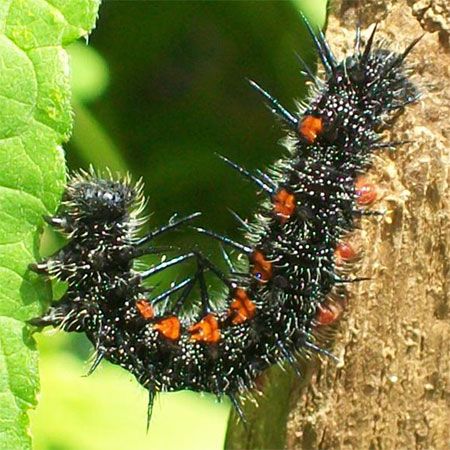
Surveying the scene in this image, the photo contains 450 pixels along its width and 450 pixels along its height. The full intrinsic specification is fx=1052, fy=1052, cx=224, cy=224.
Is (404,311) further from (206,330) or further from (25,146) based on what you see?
(25,146)

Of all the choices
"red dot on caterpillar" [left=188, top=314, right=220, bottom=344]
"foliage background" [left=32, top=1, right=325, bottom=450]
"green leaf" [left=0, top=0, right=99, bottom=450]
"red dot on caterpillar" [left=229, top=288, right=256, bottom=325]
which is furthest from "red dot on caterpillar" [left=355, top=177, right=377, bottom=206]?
"foliage background" [left=32, top=1, right=325, bottom=450]

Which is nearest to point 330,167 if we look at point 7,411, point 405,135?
point 405,135

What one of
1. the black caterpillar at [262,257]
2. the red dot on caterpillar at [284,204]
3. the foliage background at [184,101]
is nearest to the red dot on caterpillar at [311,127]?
the black caterpillar at [262,257]

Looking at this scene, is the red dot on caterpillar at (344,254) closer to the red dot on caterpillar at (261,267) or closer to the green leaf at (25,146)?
the red dot on caterpillar at (261,267)

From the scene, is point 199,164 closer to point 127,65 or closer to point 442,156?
point 127,65

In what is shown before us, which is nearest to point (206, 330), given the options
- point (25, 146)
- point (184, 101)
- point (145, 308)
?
point (145, 308)

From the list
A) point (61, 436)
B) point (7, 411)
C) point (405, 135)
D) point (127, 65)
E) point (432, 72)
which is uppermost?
point (127, 65)

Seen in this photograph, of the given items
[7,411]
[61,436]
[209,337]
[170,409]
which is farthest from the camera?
[170,409]
